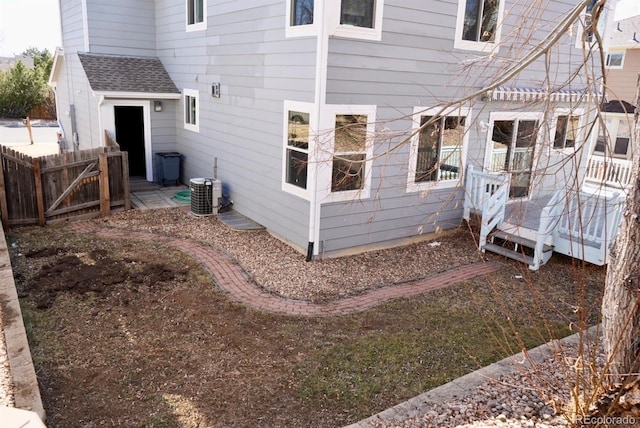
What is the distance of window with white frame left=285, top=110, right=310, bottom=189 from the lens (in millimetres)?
7738

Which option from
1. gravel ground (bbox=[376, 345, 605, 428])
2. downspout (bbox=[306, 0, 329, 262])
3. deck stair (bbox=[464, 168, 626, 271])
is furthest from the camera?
deck stair (bbox=[464, 168, 626, 271])

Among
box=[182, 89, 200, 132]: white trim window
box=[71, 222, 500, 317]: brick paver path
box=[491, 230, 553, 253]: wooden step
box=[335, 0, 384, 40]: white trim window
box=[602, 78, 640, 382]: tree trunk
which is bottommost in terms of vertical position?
box=[71, 222, 500, 317]: brick paver path

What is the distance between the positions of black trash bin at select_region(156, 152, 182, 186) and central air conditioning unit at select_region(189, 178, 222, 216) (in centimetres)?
264

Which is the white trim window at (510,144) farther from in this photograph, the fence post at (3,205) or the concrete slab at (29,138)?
the concrete slab at (29,138)

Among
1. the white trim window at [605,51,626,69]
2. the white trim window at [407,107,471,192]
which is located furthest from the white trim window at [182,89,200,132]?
the white trim window at [605,51,626,69]

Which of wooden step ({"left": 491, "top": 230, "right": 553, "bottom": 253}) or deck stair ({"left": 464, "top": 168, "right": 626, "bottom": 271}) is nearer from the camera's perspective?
deck stair ({"left": 464, "top": 168, "right": 626, "bottom": 271})

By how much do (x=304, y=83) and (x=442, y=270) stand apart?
3839mm

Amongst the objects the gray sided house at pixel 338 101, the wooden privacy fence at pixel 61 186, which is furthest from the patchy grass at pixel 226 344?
the wooden privacy fence at pixel 61 186

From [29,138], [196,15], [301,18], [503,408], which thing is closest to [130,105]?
[196,15]

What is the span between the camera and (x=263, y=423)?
4.05m

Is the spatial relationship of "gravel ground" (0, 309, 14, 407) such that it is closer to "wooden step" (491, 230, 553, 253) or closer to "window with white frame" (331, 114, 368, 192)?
"window with white frame" (331, 114, 368, 192)

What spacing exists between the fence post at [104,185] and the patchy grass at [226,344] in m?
2.27

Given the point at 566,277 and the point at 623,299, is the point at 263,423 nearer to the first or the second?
the point at 623,299

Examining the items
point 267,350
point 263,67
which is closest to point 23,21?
point 263,67
